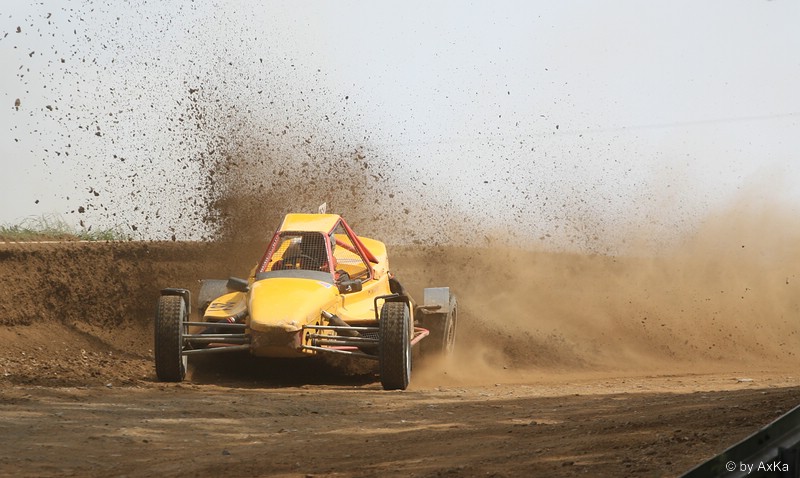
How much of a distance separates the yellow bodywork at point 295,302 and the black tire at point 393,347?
68 cm

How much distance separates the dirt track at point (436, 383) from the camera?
20.1 feet

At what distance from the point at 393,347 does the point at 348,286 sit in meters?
1.31

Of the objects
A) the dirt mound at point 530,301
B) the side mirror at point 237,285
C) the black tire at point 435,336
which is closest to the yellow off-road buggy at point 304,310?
the side mirror at point 237,285

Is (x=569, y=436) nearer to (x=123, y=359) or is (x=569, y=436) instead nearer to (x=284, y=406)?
(x=284, y=406)

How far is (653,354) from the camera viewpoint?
15.0 m

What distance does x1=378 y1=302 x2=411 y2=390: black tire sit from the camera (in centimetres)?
1023

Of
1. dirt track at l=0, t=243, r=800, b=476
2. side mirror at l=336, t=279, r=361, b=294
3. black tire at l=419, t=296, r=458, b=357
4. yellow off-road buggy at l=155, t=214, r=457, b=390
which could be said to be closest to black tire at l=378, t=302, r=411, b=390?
yellow off-road buggy at l=155, t=214, r=457, b=390

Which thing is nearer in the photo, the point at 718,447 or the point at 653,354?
the point at 718,447

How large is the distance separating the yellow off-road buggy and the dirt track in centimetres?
40

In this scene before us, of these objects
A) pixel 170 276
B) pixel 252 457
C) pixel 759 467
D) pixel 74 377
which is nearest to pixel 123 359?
pixel 74 377

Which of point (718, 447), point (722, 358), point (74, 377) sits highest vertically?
point (718, 447)

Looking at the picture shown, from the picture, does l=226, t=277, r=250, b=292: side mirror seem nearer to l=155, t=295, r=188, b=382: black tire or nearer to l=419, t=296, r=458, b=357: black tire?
l=155, t=295, r=188, b=382: black tire

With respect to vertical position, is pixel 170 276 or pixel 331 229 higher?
pixel 331 229

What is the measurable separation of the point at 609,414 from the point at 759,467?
307 cm
